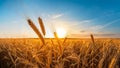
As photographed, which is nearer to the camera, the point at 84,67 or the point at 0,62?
the point at 84,67

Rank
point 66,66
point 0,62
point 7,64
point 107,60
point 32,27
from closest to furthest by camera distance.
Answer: point 32,27 < point 107,60 < point 66,66 < point 7,64 < point 0,62

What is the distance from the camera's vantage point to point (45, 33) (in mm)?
2691

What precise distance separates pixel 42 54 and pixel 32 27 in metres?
0.77

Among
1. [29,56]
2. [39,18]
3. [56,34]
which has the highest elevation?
[39,18]

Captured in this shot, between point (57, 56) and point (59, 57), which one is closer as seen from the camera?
point (59, 57)

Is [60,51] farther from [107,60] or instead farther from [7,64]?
A: [7,64]

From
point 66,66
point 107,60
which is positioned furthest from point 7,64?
point 107,60

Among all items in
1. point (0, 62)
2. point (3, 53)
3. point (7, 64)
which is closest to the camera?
point (7, 64)

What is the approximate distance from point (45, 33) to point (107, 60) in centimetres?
91

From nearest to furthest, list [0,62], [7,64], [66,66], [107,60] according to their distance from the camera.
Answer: [107,60], [66,66], [7,64], [0,62]

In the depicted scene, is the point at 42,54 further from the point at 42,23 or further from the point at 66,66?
the point at 42,23

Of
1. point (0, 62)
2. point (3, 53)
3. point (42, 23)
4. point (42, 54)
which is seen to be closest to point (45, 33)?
point (42, 23)

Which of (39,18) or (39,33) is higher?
(39,18)

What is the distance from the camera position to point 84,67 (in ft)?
8.49
